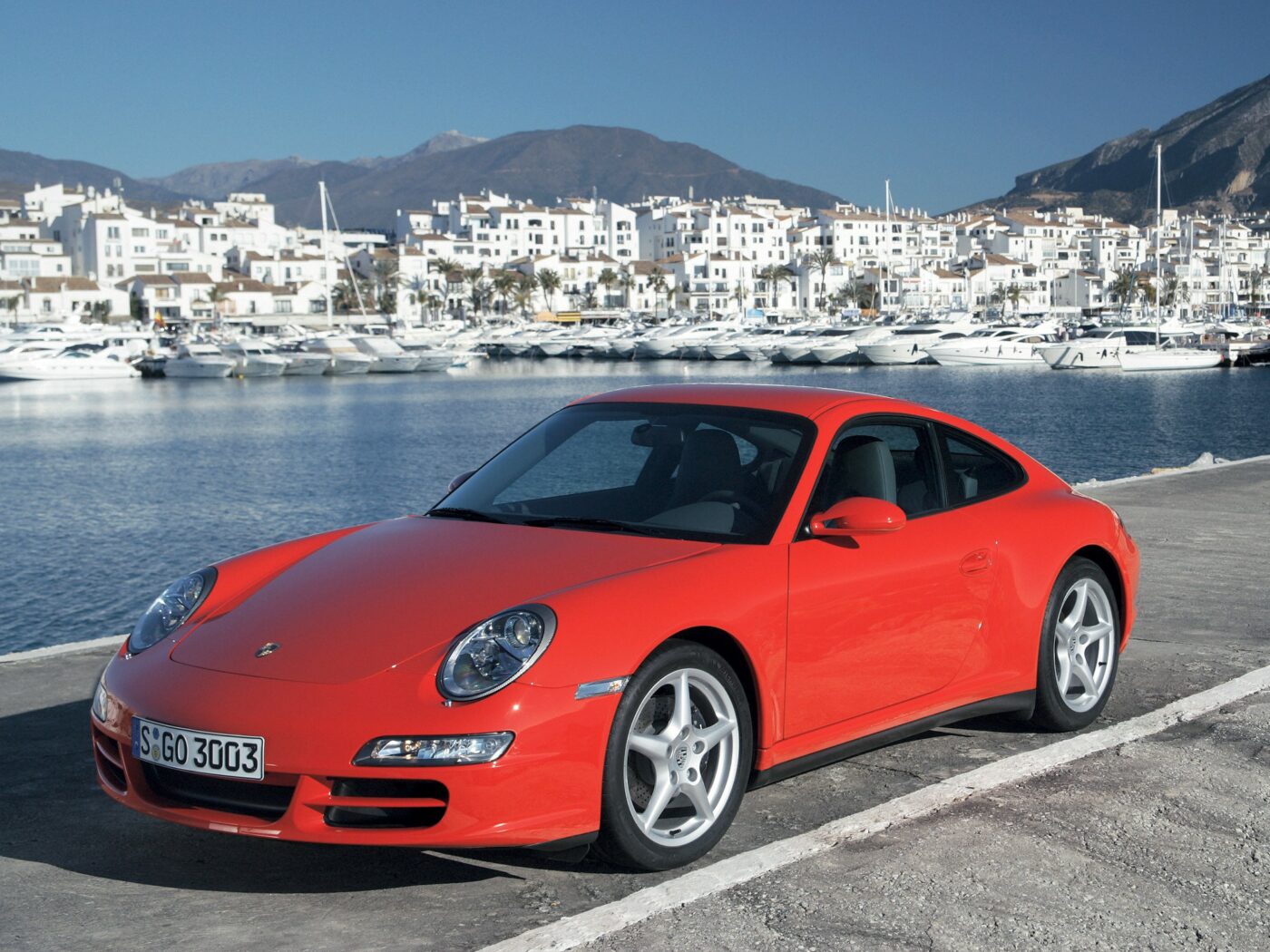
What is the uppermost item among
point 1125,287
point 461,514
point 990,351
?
point 1125,287

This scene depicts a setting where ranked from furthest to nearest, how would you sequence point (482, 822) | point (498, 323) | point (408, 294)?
1. point (408, 294)
2. point (498, 323)
3. point (482, 822)

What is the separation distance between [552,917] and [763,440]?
1.93 m

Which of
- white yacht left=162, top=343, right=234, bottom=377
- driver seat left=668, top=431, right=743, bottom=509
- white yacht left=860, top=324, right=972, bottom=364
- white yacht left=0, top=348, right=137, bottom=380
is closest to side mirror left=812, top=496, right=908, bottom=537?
driver seat left=668, top=431, right=743, bottom=509

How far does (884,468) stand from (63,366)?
91.3 metres

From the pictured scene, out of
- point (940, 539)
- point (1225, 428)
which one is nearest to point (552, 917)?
point (940, 539)

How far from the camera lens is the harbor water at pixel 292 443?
22.5m

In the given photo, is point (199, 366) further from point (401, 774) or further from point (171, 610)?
point (401, 774)

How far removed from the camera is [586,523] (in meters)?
4.88

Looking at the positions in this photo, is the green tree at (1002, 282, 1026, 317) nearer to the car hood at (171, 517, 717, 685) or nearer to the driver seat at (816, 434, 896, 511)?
the driver seat at (816, 434, 896, 511)

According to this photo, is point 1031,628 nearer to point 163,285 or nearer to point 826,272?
point 163,285

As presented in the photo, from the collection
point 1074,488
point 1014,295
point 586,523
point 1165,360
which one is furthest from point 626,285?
point 586,523

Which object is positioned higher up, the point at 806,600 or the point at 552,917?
the point at 806,600

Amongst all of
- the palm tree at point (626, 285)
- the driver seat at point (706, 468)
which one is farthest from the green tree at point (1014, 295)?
the driver seat at point (706, 468)

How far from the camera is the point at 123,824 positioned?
482 cm
